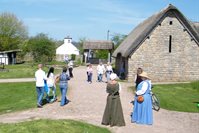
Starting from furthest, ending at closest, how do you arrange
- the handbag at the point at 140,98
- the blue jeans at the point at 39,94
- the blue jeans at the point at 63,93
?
the blue jeans at the point at 63,93
the blue jeans at the point at 39,94
the handbag at the point at 140,98

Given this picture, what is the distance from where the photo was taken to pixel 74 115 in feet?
51.6

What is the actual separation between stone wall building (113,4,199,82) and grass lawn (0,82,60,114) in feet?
29.8

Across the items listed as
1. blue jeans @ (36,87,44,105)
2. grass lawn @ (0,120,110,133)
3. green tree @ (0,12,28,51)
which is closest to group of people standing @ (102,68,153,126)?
grass lawn @ (0,120,110,133)

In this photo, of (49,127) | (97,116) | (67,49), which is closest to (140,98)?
(97,116)

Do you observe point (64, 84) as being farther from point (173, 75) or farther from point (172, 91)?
point (173, 75)

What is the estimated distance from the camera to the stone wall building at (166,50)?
31547 mm

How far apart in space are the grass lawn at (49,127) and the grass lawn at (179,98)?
7614mm

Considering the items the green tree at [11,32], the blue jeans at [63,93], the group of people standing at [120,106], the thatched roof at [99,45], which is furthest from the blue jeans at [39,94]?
the green tree at [11,32]

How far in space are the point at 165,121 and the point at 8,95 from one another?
13.1 metres

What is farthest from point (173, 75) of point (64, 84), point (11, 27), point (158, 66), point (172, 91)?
point (11, 27)

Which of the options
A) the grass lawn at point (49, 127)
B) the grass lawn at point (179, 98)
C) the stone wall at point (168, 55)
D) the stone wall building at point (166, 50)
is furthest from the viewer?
the stone wall at point (168, 55)

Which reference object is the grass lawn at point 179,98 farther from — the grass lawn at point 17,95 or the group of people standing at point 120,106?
the grass lawn at point 17,95

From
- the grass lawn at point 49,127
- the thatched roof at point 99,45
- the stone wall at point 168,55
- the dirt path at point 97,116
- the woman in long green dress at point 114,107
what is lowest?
the dirt path at point 97,116

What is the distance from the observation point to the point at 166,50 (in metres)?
32.4
